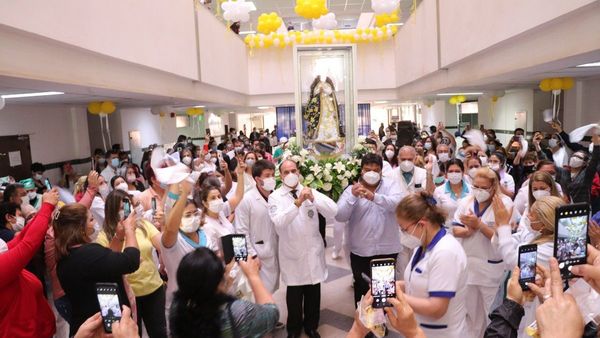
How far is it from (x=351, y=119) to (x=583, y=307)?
245 inches

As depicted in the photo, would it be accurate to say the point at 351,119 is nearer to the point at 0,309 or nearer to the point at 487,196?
the point at 487,196

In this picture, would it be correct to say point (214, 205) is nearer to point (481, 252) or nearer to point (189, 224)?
point (189, 224)

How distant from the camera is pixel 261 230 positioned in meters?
4.22

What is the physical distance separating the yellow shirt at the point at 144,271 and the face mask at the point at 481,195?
99.7 inches

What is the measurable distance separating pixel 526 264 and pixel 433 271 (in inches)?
18.9

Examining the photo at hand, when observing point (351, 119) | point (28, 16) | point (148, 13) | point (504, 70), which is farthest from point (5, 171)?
point (504, 70)

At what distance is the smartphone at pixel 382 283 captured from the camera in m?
2.00

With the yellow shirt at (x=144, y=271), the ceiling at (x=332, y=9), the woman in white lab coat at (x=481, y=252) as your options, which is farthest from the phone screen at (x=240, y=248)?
the ceiling at (x=332, y=9)

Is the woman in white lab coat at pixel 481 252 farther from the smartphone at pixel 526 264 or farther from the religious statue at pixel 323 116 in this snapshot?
the religious statue at pixel 323 116

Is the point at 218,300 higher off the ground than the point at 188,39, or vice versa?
the point at 188,39

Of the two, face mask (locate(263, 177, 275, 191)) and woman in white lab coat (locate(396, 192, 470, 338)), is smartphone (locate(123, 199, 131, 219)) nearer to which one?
face mask (locate(263, 177, 275, 191))

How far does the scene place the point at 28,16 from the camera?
451 cm

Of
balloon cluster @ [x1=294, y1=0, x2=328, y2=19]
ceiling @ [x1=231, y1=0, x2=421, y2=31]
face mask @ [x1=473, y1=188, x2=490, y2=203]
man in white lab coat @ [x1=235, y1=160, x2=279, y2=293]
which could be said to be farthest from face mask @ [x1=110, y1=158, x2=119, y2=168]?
ceiling @ [x1=231, y1=0, x2=421, y2=31]

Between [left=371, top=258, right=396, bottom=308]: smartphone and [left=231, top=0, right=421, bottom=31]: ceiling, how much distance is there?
12124mm
